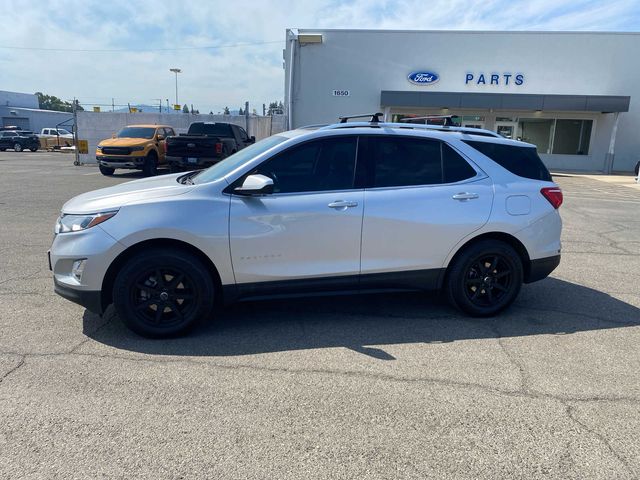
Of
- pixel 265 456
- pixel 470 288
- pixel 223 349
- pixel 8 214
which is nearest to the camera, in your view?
pixel 265 456

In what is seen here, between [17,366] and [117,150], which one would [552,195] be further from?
[117,150]

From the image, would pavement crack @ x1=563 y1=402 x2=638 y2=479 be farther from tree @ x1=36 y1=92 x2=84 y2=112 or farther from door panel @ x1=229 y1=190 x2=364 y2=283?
tree @ x1=36 y1=92 x2=84 y2=112

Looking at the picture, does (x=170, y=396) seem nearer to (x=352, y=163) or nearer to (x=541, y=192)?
(x=352, y=163)

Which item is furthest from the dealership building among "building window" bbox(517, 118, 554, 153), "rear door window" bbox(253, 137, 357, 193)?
"rear door window" bbox(253, 137, 357, 193)

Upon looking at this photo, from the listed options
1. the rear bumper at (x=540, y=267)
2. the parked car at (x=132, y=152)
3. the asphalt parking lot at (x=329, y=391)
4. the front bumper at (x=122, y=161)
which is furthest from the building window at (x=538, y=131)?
the rear bumper at (x=540, y=267)

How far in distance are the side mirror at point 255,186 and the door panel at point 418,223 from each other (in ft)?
2.99

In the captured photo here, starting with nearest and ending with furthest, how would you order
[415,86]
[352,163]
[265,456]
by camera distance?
[265,456] < [352,163] < [415,86]

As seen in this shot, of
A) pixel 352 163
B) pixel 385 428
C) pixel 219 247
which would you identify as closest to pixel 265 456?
pixel 385 428

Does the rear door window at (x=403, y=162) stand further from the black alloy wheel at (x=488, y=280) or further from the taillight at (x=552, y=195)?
the taillight at (x=552, y=195)

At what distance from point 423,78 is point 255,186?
22331 millimetres

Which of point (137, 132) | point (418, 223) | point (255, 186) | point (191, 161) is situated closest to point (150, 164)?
point (137, 132)

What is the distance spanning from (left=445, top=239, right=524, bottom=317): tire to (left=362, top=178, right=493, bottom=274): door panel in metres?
0.20

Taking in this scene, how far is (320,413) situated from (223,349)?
3.92 ft

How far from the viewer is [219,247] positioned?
389 cm
